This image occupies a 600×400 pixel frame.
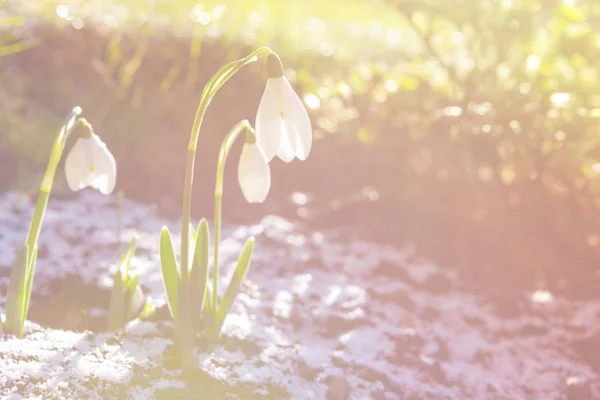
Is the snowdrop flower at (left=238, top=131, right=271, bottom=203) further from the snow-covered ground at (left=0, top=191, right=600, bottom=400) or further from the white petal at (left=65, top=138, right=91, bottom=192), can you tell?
the snow-covered ground at (left=0, top=191, right=600, bottom=400)

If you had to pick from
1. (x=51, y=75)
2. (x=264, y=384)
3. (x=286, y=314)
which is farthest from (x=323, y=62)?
(x=264, y=384)

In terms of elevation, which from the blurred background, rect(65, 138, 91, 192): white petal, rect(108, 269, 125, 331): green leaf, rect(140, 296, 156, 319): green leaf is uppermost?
the blurred background

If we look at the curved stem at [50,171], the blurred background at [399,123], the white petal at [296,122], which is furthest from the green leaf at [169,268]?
the blurred background at [399,123]

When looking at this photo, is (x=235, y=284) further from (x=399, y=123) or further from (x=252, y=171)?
(x=399, y=123)

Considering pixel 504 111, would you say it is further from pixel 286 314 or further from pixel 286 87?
pixel 286 87

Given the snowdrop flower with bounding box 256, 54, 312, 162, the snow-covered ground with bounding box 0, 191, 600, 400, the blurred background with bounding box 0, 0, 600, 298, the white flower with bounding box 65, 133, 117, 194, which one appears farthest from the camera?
the blurred background with bounding box 0, 0, 600, 298

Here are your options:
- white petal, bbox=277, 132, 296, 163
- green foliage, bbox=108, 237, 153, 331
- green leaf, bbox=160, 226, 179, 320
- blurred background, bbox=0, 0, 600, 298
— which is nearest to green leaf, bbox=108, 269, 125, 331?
green foliage, bbox=108, 237, 153, 331
